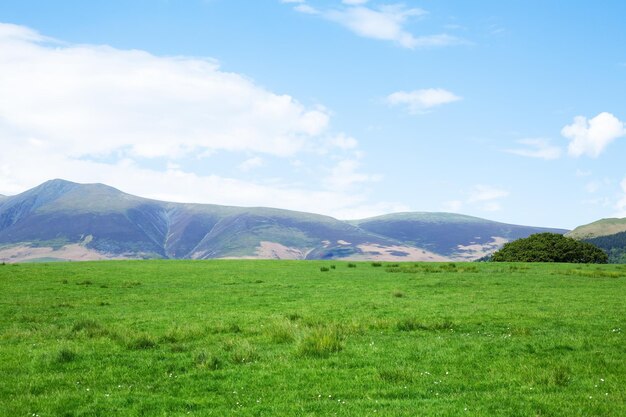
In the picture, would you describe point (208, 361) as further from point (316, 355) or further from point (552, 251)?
point (552, 251)

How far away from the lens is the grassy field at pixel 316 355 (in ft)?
38.6

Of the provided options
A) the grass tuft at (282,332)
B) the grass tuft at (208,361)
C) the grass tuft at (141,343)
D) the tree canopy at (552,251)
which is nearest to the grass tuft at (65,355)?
the grass tuft at (141,343)

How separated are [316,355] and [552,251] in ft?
280

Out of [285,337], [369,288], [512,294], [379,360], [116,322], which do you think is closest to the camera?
[379,360]

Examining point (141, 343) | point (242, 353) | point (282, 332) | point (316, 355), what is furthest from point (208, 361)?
point (282, 332)

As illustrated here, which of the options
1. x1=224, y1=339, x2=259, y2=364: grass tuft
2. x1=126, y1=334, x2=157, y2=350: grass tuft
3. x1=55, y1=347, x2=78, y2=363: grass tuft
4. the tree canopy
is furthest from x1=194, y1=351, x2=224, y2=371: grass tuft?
the tree canopy

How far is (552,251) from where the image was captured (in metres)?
89.2

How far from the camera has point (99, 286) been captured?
4025 cm

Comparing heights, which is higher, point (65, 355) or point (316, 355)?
point (316, 355)

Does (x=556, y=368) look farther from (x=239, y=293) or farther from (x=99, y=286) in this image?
(x=99, y=286)

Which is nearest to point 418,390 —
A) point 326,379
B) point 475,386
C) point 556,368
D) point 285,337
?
point 475,386

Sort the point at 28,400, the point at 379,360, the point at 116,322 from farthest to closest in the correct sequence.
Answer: the point at 116,322, the point at 379,360, the point at 28,400

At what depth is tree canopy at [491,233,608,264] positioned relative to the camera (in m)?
88.4

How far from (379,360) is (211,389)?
5.41 metres
